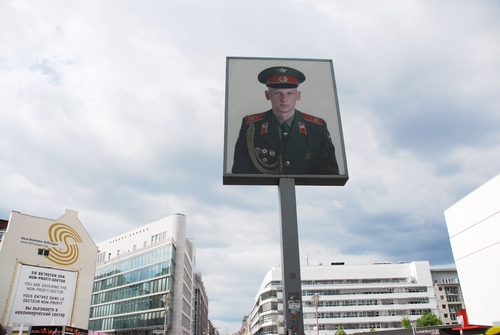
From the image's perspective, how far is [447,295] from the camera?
106m

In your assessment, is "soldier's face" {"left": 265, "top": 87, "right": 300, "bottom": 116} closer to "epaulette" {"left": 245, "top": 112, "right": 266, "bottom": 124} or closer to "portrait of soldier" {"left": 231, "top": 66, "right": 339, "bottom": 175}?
"portrait of soldier" {"left": 231, "top": 66, "right": 339, "bottom": 175}

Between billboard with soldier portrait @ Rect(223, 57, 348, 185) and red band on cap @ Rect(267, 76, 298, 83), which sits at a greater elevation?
red band on cap @ Rect(267, 76, 298, 83)

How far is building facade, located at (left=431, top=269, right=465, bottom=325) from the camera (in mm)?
102125

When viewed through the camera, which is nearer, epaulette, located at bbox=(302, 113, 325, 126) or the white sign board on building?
epaulette, located at bbox=(302, 113, 325, 126)

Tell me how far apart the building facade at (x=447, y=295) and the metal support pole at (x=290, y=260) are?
99.3 meters

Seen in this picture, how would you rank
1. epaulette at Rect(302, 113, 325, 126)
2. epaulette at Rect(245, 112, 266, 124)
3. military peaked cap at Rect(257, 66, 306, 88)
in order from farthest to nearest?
military peaked cap at Rect(257, 66, 306, 88) → epaulette at Rect(302, 113, 325, 126) → epaulette at Rect(245, 112, 266, 124)

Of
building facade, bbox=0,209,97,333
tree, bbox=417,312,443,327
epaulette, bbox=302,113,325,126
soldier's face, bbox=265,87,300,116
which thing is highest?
soldier's face, bbox=265,87,300,116

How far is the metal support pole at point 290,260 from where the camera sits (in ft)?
55.9

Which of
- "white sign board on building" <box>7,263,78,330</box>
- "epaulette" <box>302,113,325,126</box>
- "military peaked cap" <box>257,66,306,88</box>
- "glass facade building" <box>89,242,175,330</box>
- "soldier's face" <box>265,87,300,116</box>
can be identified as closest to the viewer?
"epaulette" <box>302,113,325,126</box>

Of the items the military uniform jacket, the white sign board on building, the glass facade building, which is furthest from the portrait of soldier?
the glass facade building

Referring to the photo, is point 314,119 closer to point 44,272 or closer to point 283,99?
point 283,99

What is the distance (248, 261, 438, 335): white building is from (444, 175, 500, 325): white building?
41392mm

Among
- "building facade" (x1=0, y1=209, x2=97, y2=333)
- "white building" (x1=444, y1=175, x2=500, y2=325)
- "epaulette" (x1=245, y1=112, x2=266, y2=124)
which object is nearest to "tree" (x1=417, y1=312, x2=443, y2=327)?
"white building" (x1=444, y1=175, x2=500, y2=325)

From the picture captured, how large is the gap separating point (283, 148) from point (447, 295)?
4217 inches
